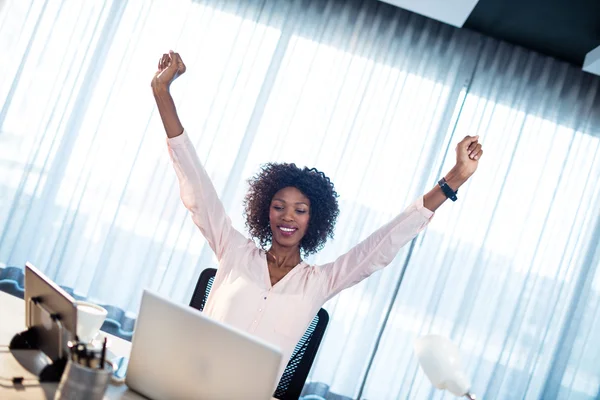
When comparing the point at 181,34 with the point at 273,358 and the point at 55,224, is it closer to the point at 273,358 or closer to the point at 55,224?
the point at 55,224

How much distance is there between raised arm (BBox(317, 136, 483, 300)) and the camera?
6.97 ft

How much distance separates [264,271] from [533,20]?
8.60 feet

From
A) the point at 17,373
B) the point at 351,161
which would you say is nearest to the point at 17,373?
the point at 17,373

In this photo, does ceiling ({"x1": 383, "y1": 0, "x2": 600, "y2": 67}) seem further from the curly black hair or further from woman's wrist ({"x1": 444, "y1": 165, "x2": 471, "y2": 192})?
woman's wrist ({"x1": 444, "y1": 165, "x2": 471, "y2": 192})

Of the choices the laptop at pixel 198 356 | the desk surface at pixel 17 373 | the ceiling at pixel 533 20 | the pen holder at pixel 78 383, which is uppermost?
the ceiling at pixel 533 20

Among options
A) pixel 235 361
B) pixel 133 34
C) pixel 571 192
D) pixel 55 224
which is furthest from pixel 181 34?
pixel 235 361

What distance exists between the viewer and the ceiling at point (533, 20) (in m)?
3.70

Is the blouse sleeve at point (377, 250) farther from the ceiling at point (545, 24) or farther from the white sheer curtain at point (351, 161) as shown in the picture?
the ceiling at point (545, 24)

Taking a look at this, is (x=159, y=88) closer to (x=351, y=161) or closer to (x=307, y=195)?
(x=307, y=195)

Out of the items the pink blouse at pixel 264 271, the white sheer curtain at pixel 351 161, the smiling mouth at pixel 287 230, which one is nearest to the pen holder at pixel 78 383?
the pink blouse at pixel 264 271

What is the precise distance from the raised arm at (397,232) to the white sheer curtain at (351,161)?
6.43 feet

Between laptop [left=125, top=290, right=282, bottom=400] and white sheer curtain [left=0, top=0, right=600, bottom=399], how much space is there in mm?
2759

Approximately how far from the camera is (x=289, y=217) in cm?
226

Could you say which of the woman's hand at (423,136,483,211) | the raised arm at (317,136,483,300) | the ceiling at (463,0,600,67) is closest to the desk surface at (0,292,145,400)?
the raised arm at (317,136,483,300)
